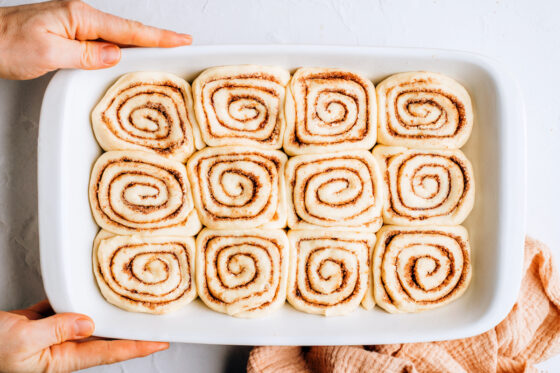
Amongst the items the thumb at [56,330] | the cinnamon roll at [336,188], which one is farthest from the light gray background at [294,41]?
the cinnamon roll at [336,188]

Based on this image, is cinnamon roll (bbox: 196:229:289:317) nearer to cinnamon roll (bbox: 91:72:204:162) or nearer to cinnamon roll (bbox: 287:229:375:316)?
cinnamon roll (bbox: 287:229:375:316)

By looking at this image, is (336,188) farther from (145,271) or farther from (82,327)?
(82,327)

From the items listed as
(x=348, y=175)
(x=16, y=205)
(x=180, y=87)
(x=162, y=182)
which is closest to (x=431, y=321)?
(x=348, y=175)

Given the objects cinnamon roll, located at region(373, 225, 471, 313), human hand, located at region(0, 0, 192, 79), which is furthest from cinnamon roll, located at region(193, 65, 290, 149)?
cinnamon roll, located at region(373, 225, 471, 313)

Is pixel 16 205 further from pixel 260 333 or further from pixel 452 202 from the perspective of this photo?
pixel 452 202

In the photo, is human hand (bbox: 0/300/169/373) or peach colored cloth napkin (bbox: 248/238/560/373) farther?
peach colored cloth napkin (bbox: 248/238/560/373)

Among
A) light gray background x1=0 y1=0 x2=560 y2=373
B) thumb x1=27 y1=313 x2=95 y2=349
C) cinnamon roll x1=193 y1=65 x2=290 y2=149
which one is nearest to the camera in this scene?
thumb x1=27 y1=313 x2=95 y2=349
